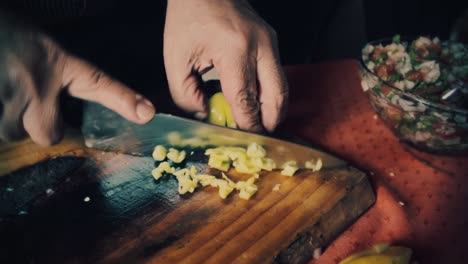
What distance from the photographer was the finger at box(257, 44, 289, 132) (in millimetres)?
1332

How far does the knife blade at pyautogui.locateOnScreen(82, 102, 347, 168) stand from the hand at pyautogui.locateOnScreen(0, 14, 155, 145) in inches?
6.2

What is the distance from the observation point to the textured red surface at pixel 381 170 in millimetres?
1192

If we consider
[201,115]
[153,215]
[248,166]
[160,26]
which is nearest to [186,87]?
[201,115]

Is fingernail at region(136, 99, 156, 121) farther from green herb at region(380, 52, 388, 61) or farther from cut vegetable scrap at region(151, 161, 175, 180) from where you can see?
green herb at region(380, 52, 388, 61)

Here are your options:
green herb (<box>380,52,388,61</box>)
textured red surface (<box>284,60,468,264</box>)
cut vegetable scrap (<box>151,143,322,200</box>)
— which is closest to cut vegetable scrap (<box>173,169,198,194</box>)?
cut vegetable scrap (<box>151,143,322,200</box>)

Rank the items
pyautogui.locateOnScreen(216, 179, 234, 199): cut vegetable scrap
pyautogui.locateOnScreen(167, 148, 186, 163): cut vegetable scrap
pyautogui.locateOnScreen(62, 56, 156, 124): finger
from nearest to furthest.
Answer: pyautogui.locateOnScreen(62, 56, 156, 124): finger < pyautogui.locateOnScreen(216, 179, 234, 199): cut vegetable scrap < pyautogui.locateOnScreen(167, 148, 186, 163): cut vegetable scrap

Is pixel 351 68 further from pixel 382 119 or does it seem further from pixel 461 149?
pixel 461 149

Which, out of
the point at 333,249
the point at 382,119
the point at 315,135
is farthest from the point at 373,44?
the point at 333,249

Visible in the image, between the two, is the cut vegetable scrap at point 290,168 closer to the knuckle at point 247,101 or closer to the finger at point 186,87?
the knuckle at point 247,101

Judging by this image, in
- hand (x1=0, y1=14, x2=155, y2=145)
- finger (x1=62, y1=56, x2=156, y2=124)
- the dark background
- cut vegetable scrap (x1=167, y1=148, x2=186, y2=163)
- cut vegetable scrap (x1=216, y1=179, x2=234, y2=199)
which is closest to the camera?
hand (x1=0, y1=14, x2=155, y2=145)

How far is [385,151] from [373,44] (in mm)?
524

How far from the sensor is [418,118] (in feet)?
4.47

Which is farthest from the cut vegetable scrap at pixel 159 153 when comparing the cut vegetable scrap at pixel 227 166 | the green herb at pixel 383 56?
the green herb at pixel 383 56

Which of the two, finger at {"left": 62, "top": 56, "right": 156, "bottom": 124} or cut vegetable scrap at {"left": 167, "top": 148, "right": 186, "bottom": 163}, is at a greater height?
finger at {"left": 62, "top": 56, "right": 156, "bottom": 124}
